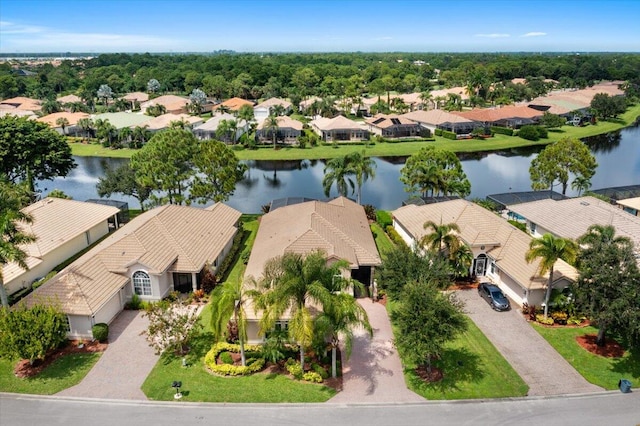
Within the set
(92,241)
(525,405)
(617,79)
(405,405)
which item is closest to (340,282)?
(405,405)

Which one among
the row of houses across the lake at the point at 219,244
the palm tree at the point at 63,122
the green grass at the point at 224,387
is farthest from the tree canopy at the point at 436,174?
the palm tree at the point at 63,122

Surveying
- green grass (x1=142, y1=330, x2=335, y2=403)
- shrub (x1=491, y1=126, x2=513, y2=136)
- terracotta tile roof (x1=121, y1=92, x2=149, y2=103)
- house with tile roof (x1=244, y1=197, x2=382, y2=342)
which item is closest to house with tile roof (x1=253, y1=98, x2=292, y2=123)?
terracotta tile roof (x1=121, y1=92, x2=149, y2=103)

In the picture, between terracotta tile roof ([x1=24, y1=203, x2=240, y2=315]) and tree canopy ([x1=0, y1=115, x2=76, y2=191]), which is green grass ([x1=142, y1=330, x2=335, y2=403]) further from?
tree canopy ([x1=0, y1=115, x2=76, y2=191])

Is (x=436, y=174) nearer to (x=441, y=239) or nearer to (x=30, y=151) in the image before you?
(x=441, y=239)

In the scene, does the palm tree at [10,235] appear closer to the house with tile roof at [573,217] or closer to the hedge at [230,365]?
the hedge at [230,365]

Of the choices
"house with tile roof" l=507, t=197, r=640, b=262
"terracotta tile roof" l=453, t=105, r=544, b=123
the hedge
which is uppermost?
"terracotta tile roof" l=453, t=105, r=544, b=123

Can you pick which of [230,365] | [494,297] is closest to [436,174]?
[494,297]
